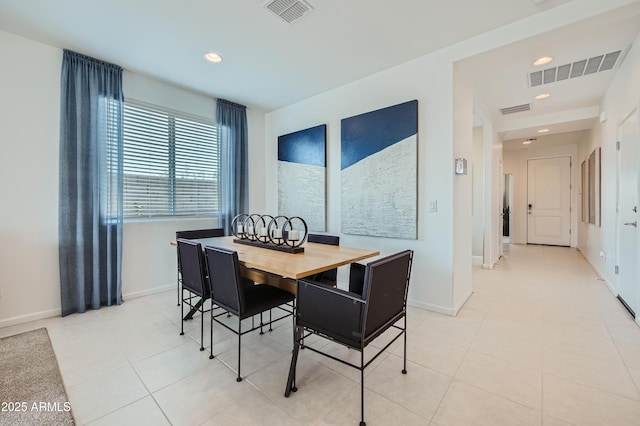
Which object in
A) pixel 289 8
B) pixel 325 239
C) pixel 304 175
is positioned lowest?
pixel 325 239

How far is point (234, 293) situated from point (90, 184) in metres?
2.34

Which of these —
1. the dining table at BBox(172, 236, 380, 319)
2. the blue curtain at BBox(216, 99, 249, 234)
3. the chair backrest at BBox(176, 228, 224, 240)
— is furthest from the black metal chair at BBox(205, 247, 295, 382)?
the blue curtain at BBox(216, 99, 249, 234)

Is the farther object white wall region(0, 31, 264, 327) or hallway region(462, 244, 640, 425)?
white wall region(0, 31, 264, 327)

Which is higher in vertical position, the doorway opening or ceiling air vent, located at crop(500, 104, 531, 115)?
ceiling air vent, located at crop(500, 104, 531, 115)

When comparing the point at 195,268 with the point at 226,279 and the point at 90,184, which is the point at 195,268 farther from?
the point at 90,184

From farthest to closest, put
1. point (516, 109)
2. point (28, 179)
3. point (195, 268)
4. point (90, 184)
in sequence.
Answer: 1. point (516, 109)
2. point (90, 184)
3. point (28, 179)
4. point (195, 268)

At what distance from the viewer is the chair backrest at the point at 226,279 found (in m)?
1.85

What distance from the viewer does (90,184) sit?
302 cm

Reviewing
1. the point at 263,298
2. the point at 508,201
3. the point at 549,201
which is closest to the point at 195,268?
the point at 263,298

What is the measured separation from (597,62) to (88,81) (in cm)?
553

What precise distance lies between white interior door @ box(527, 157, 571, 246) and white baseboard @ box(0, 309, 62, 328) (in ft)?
32.0

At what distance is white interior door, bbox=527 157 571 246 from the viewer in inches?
285

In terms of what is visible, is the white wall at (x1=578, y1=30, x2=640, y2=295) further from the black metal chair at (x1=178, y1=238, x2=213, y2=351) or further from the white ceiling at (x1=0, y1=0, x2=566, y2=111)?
the black metal chair at (x1=178, y1=238, x2=213, y2=351)

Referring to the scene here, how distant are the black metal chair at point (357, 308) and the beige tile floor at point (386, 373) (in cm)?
26
